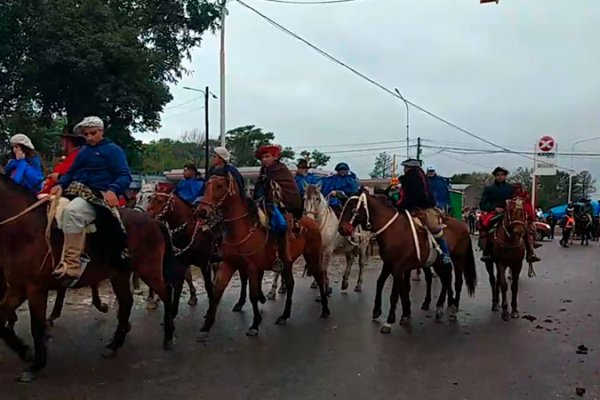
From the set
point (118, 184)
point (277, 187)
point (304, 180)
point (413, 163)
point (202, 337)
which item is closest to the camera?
point (118, 184)

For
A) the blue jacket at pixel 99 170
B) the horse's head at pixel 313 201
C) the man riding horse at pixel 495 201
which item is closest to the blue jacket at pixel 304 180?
the horse's head at pixel 313 201

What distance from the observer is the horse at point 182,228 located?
8406 millimetres

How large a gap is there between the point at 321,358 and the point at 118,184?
2951 mm

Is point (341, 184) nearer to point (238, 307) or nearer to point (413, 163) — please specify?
point (413, 163)

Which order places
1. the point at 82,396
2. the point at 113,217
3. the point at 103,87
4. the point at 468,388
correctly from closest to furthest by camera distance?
the point at 82,396 < the point at 468,388 < the point at 113,217 < the point at 103,87

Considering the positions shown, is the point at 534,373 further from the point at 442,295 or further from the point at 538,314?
the point at 538,314

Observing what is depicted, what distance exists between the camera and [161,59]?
890 inches

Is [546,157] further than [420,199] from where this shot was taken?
Yes

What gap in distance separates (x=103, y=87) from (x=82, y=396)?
16.7 metres

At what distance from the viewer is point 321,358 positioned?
6.69m

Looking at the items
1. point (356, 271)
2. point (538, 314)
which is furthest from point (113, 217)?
point (356, 271)

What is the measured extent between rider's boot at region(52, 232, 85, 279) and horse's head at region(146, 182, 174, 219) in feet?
8.14

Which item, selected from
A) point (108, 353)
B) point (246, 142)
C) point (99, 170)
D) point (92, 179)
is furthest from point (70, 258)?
point (246, 142)

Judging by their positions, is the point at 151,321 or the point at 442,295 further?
the point at 442,295
